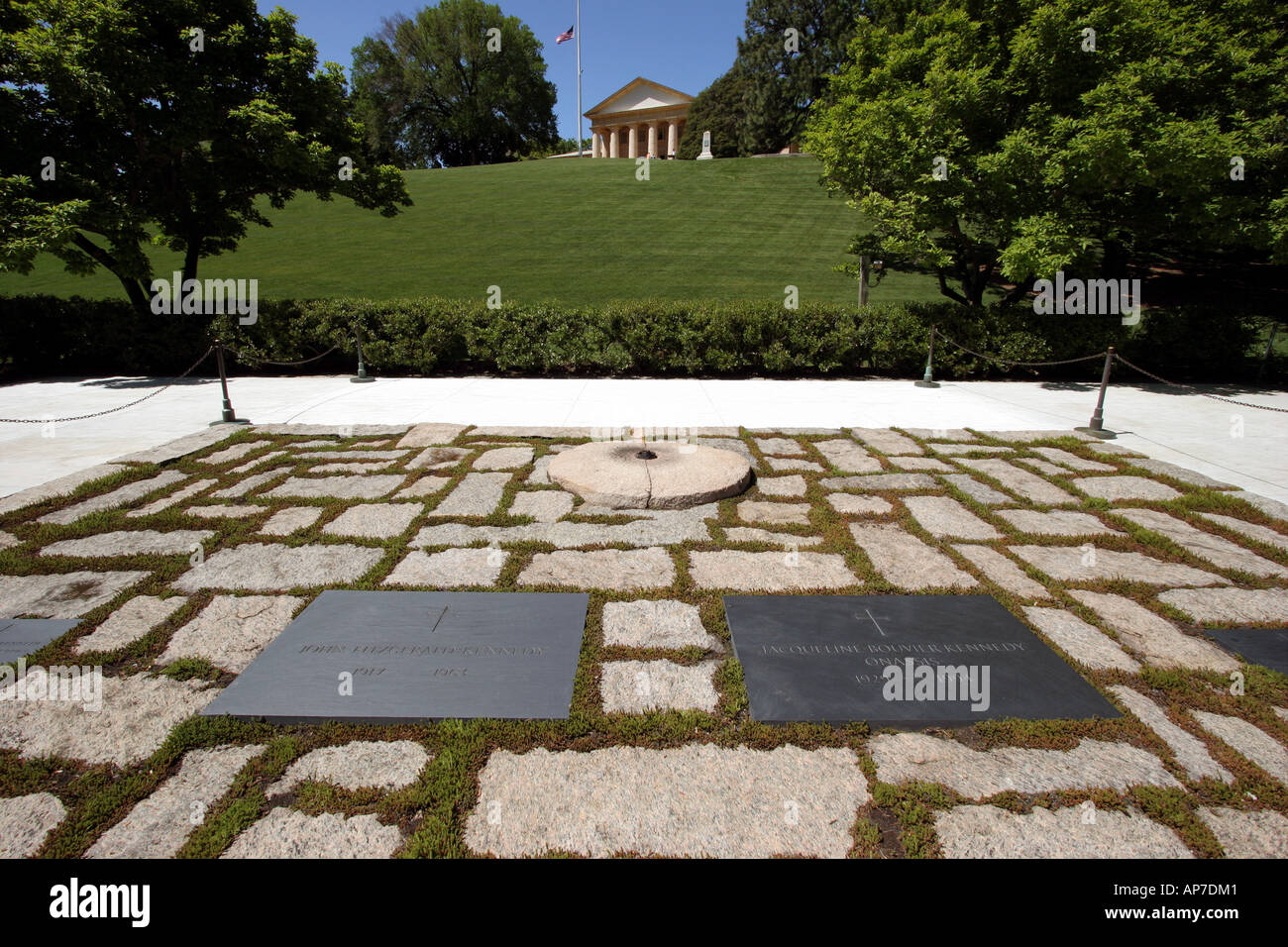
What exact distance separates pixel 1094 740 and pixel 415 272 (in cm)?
2478

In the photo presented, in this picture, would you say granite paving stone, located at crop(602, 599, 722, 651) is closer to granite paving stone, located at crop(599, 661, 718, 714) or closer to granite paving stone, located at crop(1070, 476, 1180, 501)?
granite paving stone, located at crop(599, 661, 718, 714)

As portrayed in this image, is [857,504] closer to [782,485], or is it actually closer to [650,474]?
[782,485]

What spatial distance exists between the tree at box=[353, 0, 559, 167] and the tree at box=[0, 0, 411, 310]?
53.5 m

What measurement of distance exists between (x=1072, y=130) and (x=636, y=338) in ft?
25.3

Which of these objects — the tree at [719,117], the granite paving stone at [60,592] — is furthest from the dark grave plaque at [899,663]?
the tree at [719,117]

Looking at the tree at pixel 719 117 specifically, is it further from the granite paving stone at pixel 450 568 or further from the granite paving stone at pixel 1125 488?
the granite paving stone at pixel 450 568

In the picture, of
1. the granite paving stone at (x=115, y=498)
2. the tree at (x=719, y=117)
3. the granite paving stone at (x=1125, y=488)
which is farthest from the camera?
the tree at (x=719, y=117)

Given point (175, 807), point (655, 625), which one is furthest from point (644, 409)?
point (175, 807)

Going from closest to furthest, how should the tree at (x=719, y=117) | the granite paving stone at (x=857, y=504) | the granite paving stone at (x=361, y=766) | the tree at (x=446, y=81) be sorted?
the granite paving stone at (x=361, y=766), the granite paving stone at (x=857, y=504), the tree at (x=719, y=117), the tree at (x=446, y=81)

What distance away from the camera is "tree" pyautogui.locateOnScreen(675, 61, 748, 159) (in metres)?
50.3

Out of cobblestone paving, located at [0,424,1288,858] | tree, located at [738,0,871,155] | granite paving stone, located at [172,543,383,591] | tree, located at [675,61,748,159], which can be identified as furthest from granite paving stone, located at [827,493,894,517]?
tree, located at [675,61,748,159]

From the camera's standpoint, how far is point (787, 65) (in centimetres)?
4856

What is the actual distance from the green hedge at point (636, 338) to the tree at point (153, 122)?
1310 mm

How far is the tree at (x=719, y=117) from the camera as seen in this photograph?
50.3 metres
